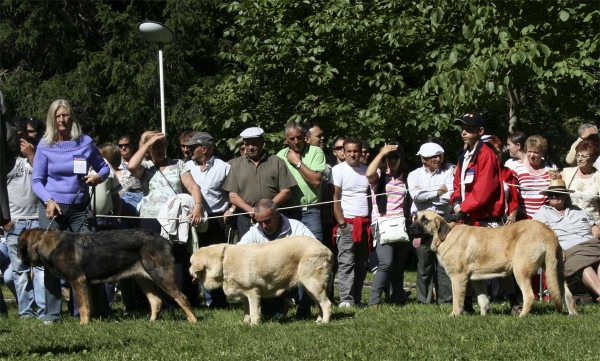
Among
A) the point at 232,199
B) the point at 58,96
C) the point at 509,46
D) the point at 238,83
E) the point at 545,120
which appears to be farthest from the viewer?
the point at 545,120

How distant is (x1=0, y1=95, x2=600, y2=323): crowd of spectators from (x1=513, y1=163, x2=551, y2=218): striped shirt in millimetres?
18

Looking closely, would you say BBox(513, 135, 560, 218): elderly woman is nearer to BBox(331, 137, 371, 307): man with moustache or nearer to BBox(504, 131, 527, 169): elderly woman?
BBox(504, 131, 527, 169): elderly woman

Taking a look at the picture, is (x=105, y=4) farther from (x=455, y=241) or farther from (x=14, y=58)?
(x=455, y=241)

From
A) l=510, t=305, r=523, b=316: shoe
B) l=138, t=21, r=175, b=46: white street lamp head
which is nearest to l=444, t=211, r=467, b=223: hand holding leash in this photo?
l=510, t=305, r=523, b=316: shoe

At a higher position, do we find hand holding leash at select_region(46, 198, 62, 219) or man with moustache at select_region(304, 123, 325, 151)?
man with moustache at select_region(304, 123, 325, 151)

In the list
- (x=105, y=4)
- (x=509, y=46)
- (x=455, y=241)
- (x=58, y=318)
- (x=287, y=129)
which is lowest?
(x=58, y=318)

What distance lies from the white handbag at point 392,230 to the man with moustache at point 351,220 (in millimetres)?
352

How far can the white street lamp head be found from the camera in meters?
13.6

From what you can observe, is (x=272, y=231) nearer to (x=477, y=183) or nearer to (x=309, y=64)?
(x=477, y=183)

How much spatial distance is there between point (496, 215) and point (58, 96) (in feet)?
52.7

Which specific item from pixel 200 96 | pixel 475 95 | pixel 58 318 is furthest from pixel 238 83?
pixel 58 318

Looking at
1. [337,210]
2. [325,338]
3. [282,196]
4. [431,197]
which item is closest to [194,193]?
[282,196]

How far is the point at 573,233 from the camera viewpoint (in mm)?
11703

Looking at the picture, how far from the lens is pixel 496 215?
10430 mm
